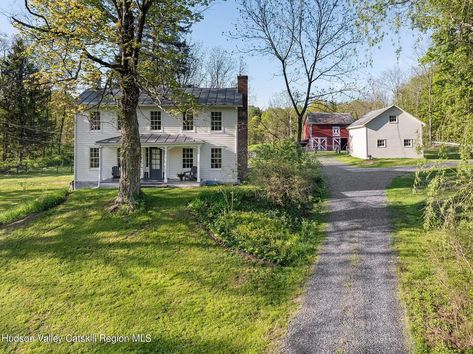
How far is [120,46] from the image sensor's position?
35.4 feet

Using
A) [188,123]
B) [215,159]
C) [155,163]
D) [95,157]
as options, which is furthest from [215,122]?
[95,157]

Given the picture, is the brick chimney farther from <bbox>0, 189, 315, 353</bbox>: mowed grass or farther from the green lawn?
the green lawn

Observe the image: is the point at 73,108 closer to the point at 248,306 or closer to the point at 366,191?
the point at 248,306

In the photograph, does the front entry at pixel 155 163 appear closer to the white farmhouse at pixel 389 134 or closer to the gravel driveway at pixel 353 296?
the gravel driveway at pixel 353 296

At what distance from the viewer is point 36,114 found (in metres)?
33.4

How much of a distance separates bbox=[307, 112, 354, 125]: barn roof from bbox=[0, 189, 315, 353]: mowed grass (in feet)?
120

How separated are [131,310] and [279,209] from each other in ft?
20.8

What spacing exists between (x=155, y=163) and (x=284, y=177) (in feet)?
31.2

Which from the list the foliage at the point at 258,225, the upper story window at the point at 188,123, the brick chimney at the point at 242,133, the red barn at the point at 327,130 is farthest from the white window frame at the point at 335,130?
the foliage at the point at 258,225

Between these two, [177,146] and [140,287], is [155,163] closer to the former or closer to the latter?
[177,146]

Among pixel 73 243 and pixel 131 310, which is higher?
pixel 73 243

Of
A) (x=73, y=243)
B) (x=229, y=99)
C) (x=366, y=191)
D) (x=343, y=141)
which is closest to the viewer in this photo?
(x=73, y=243)

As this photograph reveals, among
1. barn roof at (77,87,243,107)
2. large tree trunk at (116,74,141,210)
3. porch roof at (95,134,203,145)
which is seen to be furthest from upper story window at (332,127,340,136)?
large tree trunk at (116,74,141,210)

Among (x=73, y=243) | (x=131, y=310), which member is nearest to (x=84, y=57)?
(x=73, y=243)
